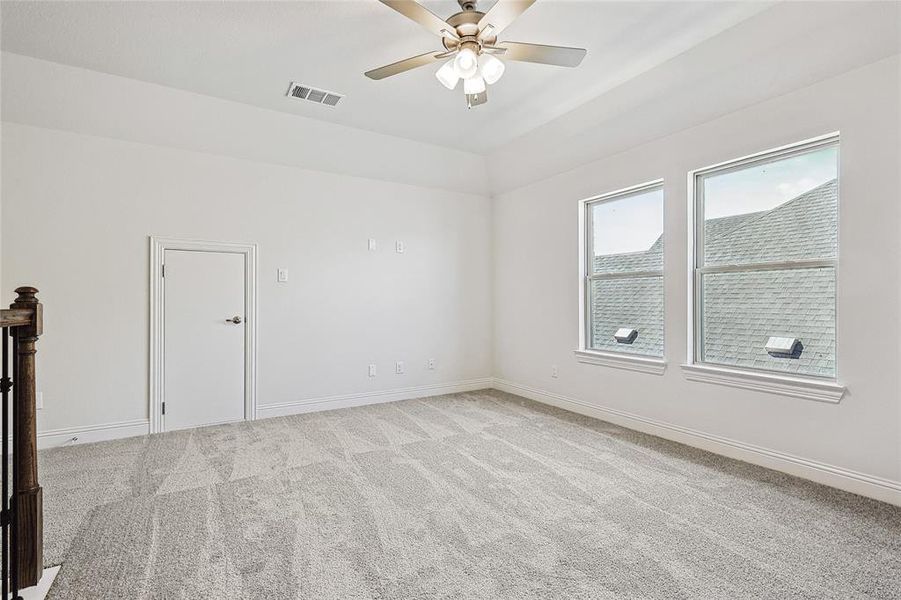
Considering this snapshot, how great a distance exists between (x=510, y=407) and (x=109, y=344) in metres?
3.68

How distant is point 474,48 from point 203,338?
3370mm

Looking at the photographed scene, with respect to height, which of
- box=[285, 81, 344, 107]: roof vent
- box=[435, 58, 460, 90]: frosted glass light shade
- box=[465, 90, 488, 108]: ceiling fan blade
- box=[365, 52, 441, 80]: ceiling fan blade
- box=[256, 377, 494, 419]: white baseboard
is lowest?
box=[256, 377, 494, 419]: white baseboard

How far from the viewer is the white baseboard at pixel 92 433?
3387 millimetres

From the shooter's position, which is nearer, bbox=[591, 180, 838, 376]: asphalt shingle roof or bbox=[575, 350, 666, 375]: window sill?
bbox=[591, 180, 838, 376]: asphalt shingle roof

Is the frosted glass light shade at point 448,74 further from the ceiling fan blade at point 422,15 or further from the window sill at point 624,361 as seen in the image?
the window sill at point 624,361

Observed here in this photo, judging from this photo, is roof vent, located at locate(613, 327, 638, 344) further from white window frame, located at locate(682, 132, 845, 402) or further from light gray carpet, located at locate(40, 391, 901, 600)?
light gray carpet, located at locate(40, 391, 901, 600)

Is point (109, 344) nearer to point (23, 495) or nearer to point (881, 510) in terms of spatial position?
point (23, 495)

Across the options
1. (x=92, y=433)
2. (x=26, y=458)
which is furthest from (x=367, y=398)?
(x=26, y=458)

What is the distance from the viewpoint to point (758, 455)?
2.94m

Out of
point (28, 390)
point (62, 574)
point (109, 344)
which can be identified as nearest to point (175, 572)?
point (62, 574)

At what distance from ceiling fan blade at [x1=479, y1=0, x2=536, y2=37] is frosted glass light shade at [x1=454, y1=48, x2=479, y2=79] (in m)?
0.13

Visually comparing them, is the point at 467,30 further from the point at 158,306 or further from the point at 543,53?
the point at 158,306

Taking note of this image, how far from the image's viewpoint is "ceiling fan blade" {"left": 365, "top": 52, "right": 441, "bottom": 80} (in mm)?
2445

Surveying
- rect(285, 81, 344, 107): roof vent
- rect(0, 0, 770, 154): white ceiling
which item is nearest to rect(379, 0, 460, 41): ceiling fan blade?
rect(0, 0, 770, 154): white ceiling
